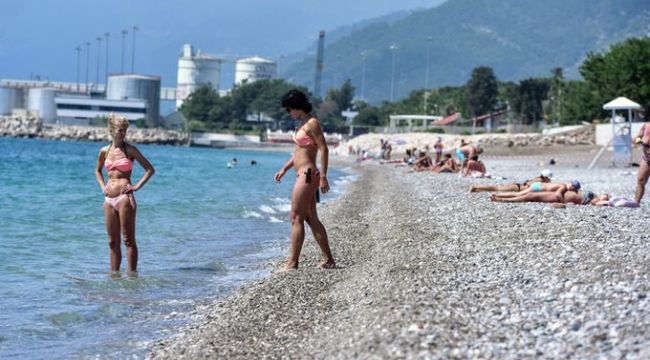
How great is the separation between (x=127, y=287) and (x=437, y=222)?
17.2ft

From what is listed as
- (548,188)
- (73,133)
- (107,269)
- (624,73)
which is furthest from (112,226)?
(73,133)

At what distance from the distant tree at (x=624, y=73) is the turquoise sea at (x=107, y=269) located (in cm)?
3755

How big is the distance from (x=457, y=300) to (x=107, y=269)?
5909 mm

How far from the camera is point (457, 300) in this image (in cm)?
787

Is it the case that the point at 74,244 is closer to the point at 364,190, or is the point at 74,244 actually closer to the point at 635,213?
the point at 635,213

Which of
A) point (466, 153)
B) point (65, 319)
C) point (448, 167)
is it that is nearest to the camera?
point (65, 319)

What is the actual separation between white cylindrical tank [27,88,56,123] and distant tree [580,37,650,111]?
134 m

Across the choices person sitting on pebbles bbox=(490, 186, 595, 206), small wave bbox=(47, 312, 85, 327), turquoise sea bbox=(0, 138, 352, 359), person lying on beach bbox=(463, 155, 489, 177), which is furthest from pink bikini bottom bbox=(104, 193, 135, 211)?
person lying on beach bbox=(463, 155, 489, 177)

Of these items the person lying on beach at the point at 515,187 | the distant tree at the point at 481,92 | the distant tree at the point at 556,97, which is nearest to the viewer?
the person lying on beach at the point at 515,187

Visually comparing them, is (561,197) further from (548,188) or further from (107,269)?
(107,269)

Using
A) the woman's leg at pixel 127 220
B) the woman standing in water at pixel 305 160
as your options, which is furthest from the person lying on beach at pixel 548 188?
the woman's leg at pixel 127 220

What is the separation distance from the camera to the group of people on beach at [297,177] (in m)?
10.2

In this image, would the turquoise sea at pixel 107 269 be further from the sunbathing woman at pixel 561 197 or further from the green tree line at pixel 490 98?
the green tree line at pixel 490 98

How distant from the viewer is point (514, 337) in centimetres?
654
